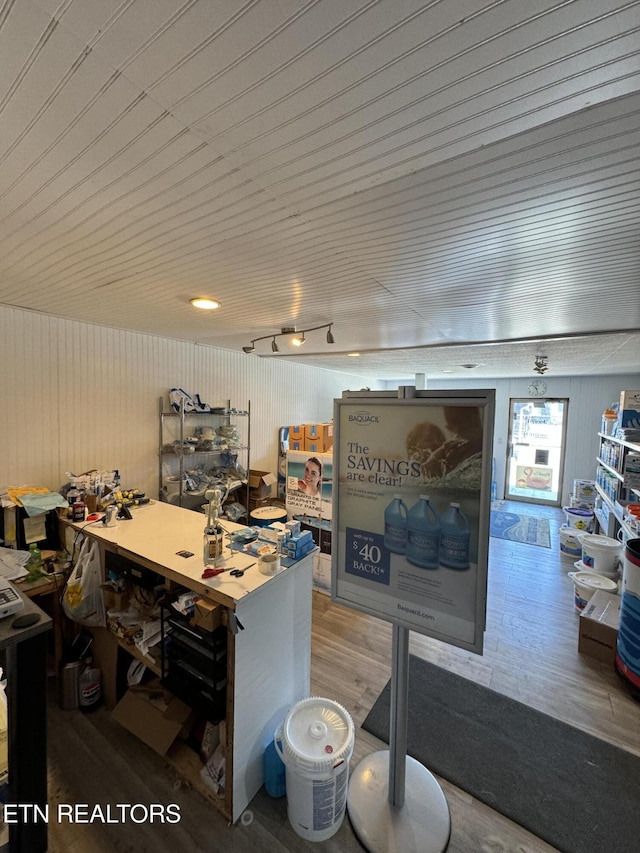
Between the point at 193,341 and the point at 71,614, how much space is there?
8.74 feet

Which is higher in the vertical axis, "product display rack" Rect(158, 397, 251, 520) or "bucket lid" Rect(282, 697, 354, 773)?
"product display rack" Rect(158, 397, 251, 520)

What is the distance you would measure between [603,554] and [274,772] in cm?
349

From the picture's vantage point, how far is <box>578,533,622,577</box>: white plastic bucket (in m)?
3.34

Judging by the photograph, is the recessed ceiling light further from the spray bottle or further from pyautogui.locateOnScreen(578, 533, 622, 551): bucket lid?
pyautogui.locateOnScreen(578, 533, 622, 551): bucket lid

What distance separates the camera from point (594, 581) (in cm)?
308

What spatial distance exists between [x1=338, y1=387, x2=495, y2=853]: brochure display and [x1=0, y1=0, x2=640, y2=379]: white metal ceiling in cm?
64

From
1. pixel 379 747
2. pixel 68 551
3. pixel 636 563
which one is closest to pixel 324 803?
pixel 379 747

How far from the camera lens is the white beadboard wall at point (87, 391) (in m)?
2.55

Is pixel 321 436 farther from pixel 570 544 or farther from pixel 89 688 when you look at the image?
pixel 570 544

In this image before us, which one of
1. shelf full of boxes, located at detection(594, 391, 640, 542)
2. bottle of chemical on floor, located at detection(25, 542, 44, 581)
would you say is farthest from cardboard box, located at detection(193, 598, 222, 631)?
shelf full of boxes, located at detection(594, 391, 640, 542)

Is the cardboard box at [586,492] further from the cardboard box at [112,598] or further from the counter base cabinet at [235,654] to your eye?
the cardboard box at [112,598]

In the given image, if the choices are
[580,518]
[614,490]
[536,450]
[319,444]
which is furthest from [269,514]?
[536,450]

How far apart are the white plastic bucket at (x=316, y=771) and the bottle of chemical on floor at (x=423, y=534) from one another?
0.85m

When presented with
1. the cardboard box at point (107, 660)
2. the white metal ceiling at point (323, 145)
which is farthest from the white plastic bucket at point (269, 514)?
the white metal ceiling at point (323, 145)
